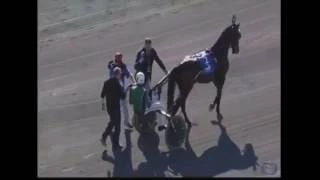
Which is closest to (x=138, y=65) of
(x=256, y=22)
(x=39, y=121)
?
(x=39, y=121)

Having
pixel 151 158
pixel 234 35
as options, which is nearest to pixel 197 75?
pixel 234 35

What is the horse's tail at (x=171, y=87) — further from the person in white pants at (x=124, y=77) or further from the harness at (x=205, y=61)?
the person in white pants at (x=124, y=77)

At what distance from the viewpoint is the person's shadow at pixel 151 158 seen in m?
15.6

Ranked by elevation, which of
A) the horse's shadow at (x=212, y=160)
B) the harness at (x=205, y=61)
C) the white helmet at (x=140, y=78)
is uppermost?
the harness at (x=205, y=61)

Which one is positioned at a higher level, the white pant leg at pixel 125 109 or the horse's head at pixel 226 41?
the horse's head at pixel 226 41

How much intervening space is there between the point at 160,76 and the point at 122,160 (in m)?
3.04

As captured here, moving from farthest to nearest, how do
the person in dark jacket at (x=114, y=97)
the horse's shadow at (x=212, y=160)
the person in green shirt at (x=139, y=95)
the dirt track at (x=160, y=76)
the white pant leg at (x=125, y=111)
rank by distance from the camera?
the white pant leg at (x=125, y=111) < the dirt track at (x=160, y=76) < the person in green shirt at (x=139, y=95) < the person in dark jacket at (x=114, y=97) < the horse's shadow at (x=212, y=160)

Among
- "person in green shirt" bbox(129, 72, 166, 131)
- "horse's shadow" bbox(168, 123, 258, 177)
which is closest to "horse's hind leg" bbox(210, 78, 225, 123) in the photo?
"horse's shadow" bbox(168, 123, 258, 177)

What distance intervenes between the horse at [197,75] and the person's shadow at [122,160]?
1142 millimetres

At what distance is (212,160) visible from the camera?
15820 mm

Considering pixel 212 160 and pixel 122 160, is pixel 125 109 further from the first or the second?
pixel 212 160

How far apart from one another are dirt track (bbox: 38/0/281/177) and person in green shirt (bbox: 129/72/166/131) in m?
0.67

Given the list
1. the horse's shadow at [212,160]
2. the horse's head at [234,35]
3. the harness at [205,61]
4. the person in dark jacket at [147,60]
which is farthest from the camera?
the person in dark jacket at [147,60]

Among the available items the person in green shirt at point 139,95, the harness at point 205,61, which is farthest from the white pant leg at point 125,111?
the harness at point 205,61
